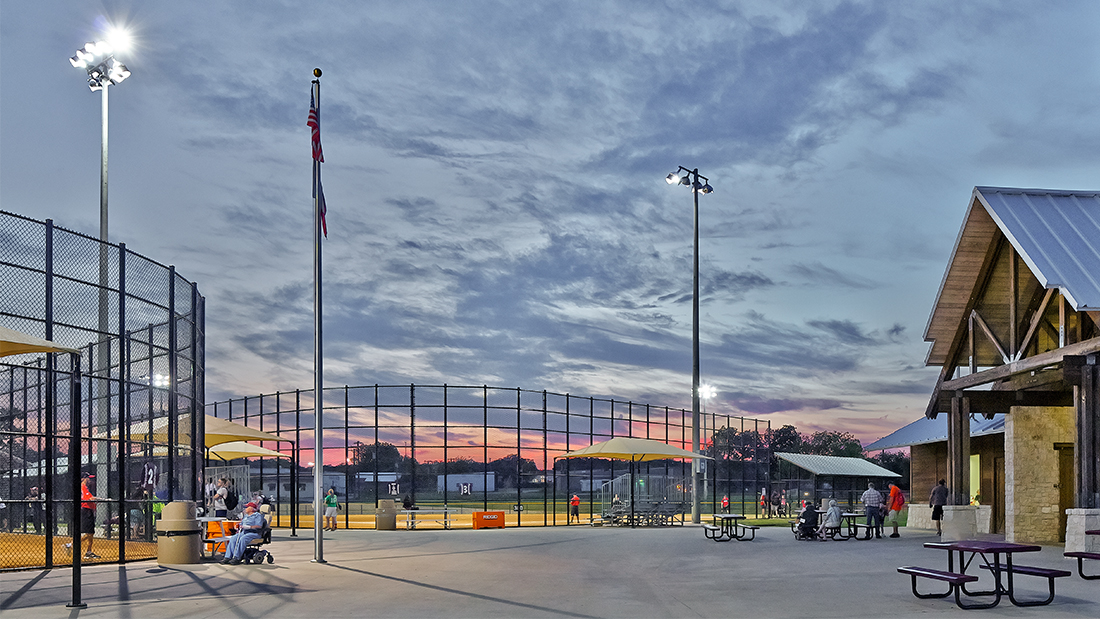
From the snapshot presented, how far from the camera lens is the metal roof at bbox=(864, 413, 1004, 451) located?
94.9 feet

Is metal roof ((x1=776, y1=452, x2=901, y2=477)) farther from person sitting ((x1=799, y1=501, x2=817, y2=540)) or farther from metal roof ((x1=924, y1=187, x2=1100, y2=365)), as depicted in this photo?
metal roof ((x1=924, y1=187, x2=1100, y2=365))

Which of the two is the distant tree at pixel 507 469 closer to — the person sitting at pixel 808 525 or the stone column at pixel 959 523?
the person sitting at pixel 808 525

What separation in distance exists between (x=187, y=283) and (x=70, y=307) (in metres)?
4.81

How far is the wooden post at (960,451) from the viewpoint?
2470 centimetres

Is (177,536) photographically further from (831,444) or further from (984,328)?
(831,444)

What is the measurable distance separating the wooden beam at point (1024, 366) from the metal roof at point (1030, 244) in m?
1.14

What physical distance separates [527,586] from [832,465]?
38.4 m

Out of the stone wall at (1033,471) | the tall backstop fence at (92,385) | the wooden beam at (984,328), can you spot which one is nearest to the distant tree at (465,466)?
the tall backstop fence at (92,385)

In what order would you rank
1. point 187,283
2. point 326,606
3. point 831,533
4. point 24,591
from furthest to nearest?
point 831,533 < point 187,283 < point 24,591 < point 326,606

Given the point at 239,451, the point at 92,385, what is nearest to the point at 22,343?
the point at 92,385

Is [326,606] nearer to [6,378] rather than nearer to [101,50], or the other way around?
[6,378]

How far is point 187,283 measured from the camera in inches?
878

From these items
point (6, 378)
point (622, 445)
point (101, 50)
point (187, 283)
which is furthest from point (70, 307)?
point (622, 445)

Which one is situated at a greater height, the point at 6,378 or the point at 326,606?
the point at 6,378
